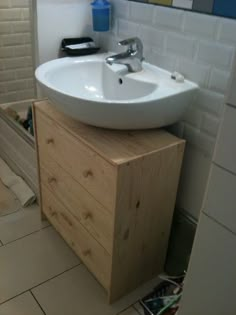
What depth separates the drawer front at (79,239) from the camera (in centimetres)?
141

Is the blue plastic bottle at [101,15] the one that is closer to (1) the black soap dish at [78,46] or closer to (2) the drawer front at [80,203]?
(1) the black soap dish at [78,46]

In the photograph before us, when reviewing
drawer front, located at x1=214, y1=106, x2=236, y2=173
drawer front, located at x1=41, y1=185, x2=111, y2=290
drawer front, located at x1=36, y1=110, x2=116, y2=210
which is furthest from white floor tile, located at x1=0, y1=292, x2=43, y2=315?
drawer front, located at x1=214, y1=106, x2=236, y2=173

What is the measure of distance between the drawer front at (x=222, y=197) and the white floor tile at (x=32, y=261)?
1062mm

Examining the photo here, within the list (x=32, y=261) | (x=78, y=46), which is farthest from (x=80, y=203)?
(x=78, y=46)

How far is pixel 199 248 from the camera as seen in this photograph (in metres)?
0.89

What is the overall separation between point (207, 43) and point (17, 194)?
1.50 metres

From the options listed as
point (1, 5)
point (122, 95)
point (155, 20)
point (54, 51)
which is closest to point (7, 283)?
point (122, 95)

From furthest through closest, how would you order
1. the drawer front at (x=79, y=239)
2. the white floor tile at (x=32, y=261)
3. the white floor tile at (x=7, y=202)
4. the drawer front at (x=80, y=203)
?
the white floor tile at (x=7, y=202) → the white floor tile at (x=32, y=261) → the drawer front at (x=79, y=239) → the drawer front at (x=80, y=203)

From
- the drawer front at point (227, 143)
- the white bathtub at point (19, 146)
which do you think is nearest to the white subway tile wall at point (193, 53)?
the drawer front at point (227, 143)

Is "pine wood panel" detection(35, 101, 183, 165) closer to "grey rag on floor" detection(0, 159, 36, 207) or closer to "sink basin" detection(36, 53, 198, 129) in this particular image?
"sink basin" detection(36, 53, 198, 129)

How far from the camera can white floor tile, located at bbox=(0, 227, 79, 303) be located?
1.56 metres

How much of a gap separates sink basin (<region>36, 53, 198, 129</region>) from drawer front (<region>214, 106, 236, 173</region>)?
0.40 m

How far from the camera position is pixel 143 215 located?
1322mm

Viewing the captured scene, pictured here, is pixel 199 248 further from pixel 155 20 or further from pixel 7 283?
pixel 7 283
